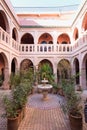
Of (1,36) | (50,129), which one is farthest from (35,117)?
(1,36)

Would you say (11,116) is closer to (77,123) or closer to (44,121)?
(44,121)

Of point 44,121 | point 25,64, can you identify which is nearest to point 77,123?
point 44,121

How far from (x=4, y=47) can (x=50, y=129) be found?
30.8 feet

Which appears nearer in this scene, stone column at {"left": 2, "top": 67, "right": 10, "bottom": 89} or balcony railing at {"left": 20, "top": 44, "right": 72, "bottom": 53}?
stone column at {"left": 2, "top": 67, "right": 10, "bottom": 89}

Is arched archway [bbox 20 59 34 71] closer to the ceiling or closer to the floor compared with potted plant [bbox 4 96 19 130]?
closer to the ceiling

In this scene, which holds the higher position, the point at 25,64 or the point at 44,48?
the point at 44,48

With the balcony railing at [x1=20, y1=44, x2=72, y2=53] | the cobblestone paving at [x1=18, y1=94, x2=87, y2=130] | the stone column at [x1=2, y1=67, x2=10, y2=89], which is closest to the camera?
the cobblestone paving at [x1=18, y1=94, x2=87, y2=130]

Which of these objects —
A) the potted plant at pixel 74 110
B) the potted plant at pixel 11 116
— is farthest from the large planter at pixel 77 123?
the potted plant at pixel 11 116

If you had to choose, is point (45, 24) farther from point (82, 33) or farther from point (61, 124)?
point (61, 124)

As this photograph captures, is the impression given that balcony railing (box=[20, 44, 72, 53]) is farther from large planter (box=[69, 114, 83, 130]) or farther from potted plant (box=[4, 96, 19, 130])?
large planter (box=[69, 114, 83, 130])

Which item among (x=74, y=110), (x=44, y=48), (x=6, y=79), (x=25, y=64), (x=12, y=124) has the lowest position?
(x=12, y=124)

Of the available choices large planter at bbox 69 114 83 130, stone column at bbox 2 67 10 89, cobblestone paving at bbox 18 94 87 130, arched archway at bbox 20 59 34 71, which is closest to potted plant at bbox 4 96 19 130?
cobblestone paving at bbox 18 94 87 130

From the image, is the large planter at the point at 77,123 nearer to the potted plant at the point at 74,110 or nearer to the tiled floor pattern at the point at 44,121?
the potted plant at the point at 74,110

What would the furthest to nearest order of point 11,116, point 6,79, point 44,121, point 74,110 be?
point 6,79
point 44,121
point 74,110
point 11,116
